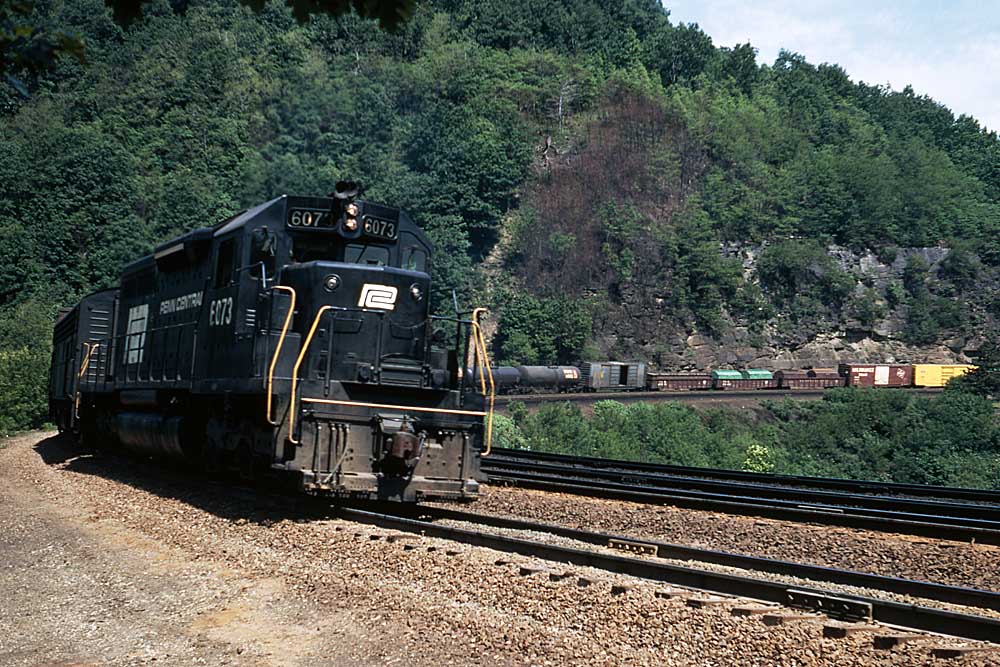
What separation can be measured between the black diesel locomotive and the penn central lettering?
5cm

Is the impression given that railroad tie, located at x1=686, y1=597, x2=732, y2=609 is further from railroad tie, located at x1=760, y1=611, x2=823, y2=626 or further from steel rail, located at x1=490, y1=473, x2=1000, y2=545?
steel rail, located at x1=490, y1=473, x2=1000, y2=545

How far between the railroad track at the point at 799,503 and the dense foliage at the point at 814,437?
1488cm

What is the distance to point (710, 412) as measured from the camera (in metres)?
43.6

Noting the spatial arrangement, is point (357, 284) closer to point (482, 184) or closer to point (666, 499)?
point (666, 499)

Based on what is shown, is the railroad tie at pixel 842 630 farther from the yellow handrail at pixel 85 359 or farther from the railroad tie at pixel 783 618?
the yellow handrail at pixel 85 359

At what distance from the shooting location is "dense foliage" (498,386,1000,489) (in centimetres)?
3328

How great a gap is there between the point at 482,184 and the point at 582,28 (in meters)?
35.0

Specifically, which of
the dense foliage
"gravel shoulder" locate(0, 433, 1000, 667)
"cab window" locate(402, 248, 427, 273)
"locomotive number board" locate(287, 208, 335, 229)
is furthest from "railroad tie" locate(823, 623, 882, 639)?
the dense foliage

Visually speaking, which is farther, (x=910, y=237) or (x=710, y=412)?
(x=910, y=237)

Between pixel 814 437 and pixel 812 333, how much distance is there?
81.9 feet

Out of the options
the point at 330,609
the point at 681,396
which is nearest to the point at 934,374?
the point at 681,396

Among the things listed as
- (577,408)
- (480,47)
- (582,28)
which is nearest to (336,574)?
(577,408)

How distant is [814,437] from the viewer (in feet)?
132

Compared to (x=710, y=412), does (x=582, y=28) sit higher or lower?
higher
